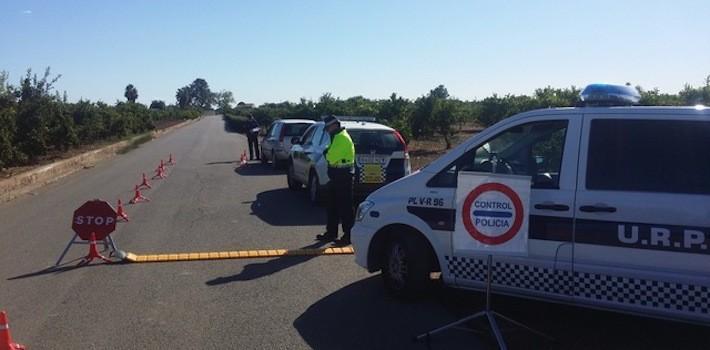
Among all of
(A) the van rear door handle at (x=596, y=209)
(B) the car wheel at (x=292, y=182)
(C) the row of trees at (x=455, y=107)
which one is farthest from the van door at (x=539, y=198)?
(C) the row of trees at (x=455, y=107)

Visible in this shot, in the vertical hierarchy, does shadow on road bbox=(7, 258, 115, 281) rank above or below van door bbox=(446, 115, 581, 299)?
below

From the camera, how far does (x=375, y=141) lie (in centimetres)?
1173

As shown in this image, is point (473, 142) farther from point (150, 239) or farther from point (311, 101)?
point (311, 101)

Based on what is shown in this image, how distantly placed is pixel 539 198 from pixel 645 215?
30.7 inches

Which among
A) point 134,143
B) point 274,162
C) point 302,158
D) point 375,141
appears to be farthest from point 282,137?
point 134,143

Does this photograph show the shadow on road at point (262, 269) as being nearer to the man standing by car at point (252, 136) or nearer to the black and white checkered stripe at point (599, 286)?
the black and white checkered stripe at point (599, 286)

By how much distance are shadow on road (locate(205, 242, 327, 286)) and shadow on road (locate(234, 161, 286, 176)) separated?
1190 cm

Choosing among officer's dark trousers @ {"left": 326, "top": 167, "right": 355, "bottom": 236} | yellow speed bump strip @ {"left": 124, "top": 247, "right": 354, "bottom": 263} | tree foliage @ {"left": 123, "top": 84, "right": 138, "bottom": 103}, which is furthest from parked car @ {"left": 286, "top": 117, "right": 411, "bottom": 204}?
tree foliage @ {"left": 123, "top": 84, "right": 138, "bottom": 103}

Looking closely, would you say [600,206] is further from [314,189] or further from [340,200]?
[314,189]

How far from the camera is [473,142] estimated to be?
5777mm

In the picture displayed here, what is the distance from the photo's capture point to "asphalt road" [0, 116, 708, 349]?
17.0ft

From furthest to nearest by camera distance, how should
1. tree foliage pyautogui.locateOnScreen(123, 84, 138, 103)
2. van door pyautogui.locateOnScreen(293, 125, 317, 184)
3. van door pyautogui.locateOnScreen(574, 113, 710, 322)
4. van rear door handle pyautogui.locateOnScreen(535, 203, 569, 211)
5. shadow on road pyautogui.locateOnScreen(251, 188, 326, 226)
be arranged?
tree foliage pyautogui.locateOnScreen(123, 84, 138, 103) < van door pyautogui.locateOnScreen(293, 125, 317, 184) < shadow on road pyautogui.locateOnScreen(251, 188, 326, 226) < van rear door handle pyautogui.locateOnScreen(535, 203, 569, 211) < van door pyautogui.locateOnScreen(574, 113, 710, 322)

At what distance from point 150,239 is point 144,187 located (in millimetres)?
7102

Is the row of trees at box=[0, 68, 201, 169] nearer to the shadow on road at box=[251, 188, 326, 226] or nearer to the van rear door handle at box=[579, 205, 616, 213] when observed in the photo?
the shadow on road at box=[251, 188, 326, 226]
